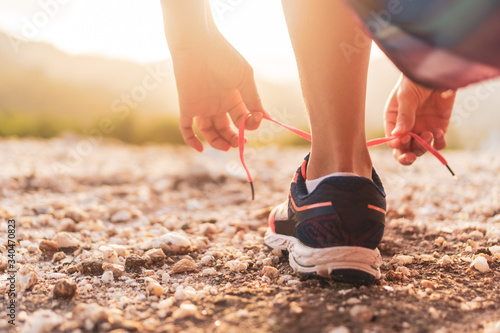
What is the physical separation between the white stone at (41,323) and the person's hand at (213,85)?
37.4 inches

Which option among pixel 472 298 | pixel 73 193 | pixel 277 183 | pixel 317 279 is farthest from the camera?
pixel 277 183

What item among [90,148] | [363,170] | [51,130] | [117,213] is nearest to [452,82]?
[363,170]

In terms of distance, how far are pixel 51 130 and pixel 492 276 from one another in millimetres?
8867

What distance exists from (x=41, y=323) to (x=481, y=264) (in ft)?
4.58

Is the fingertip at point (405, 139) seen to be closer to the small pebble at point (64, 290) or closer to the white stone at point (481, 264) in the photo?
the white stone at point (481, 264)

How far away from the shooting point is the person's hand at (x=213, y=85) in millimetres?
1719

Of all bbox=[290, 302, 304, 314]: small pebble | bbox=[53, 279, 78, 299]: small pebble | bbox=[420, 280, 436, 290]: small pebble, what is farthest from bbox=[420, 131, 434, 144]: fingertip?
bbox=[53, 279, 78, 299]: small pebble

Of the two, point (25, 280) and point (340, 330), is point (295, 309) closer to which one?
point (340, 330)

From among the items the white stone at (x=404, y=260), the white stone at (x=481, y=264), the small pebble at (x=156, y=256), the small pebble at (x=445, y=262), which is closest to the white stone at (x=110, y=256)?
the small pebble at (x=156, y=256)

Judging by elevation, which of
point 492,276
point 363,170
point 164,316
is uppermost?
point 363,170

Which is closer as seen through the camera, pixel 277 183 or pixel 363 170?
pixel 363 170

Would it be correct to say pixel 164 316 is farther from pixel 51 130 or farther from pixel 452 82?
pixel 51 130

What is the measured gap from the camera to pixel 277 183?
348cm

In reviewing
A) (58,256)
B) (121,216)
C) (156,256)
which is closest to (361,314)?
(156,256)
